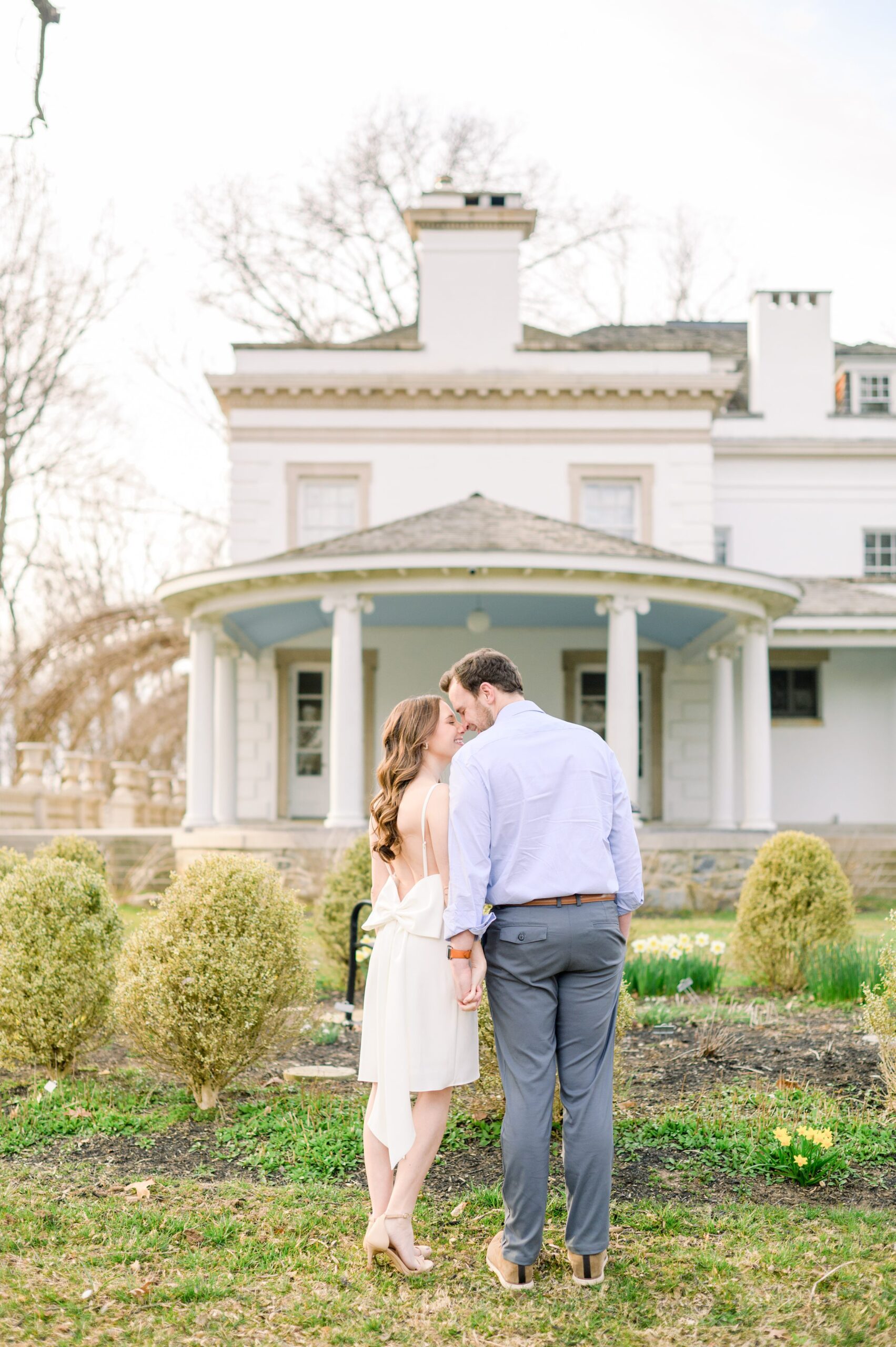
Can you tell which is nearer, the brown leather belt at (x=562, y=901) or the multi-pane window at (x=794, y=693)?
the brown leather belt at (x=562, y=901)

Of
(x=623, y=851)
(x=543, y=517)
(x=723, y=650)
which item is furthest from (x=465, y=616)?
(x=623, y=851)

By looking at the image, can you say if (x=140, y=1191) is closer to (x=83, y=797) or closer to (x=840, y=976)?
(x=840, y=976)

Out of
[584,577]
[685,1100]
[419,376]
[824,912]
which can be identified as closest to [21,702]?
[419,376]

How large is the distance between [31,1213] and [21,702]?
62.2ft

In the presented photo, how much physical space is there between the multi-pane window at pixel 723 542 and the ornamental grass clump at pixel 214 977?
14.8m

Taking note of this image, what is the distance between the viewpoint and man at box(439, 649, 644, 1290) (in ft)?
11.6

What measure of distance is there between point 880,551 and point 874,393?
10.7 ft

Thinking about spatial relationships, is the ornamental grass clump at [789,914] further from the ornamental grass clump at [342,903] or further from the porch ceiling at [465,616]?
the porch ceiling at [465,616]

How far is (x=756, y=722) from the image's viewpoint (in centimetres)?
1473

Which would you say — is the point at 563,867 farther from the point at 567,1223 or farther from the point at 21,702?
the point at 21,702

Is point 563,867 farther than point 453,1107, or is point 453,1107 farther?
point 453,1107

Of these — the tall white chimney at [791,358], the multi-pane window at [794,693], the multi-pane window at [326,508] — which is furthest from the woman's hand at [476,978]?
the tall white chimney at [791,358]

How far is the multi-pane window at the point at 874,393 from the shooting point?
20969 mm

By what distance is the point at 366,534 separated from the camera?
46.5 ft
